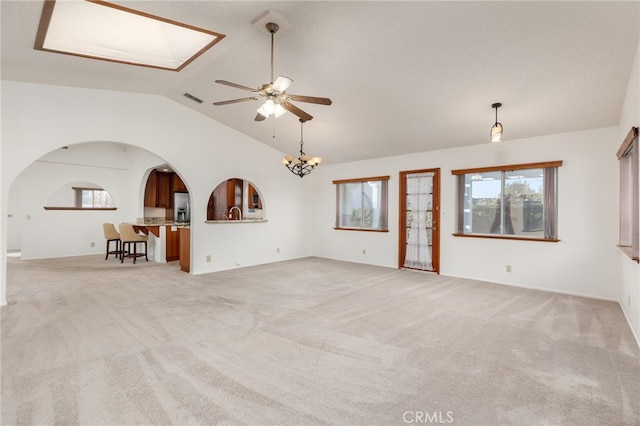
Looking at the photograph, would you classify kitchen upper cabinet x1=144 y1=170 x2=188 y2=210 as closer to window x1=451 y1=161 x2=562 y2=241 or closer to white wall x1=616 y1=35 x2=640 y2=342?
window x1=451 y1=161 x2=562 y2=241

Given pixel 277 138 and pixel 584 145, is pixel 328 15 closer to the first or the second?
pixel 277 138

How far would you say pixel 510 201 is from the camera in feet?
16.3

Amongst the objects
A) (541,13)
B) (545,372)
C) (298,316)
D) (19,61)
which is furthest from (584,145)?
(19,61)

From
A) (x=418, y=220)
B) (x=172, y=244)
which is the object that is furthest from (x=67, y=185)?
(x=418, y=220)

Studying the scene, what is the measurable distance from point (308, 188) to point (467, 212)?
3899 mm

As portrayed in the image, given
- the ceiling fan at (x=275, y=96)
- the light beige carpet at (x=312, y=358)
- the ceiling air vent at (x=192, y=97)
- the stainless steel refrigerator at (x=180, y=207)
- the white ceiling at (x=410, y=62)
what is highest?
the ceiling air vent at (x=192, y=97)

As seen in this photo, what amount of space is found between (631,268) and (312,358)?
11.7 ft

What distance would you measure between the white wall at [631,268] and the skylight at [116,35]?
4182mm

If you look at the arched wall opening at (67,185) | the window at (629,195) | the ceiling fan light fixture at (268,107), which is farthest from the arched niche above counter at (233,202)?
the window at (629,195)

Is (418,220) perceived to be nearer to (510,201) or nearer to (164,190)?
(510,201)

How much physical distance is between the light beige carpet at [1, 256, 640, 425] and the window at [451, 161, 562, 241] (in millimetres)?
1047

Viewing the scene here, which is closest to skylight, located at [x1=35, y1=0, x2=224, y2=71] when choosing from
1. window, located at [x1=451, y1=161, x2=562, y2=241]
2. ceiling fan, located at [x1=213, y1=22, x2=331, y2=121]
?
ceiling fan, located at [x1=213, y1=22, x2=331, y2=121]

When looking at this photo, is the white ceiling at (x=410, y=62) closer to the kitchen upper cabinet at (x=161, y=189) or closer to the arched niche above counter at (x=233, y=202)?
the arched niche above counter at (x=233, y=202)

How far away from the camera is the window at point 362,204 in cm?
666
